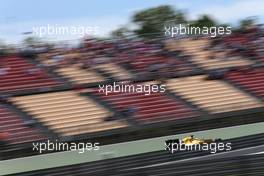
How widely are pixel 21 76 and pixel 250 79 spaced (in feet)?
24.4

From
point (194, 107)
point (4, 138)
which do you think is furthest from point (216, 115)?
point (4, 138)

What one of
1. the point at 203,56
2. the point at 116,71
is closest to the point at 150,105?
the point at 116,71

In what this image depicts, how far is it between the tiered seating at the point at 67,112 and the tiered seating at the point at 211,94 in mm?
2834

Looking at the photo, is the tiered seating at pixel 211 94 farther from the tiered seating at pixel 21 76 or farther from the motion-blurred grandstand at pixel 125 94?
the tiered seating at pixel 21 76

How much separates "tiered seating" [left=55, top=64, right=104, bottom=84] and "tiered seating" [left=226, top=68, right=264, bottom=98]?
4548 millimetres

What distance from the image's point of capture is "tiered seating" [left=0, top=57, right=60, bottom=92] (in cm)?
1441

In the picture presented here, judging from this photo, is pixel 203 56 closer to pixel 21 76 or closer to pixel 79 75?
pixel 79 75

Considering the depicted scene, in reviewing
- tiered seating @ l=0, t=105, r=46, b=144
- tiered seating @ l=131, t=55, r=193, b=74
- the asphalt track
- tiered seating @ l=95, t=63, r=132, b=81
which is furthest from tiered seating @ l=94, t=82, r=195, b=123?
tiered seating @ l=0, t=105, r=46, b=144

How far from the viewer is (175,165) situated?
775 centimetres

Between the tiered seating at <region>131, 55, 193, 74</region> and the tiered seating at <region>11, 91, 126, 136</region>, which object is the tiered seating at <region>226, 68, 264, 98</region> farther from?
the tiered seating at <region>11, 91, 126, 136</region>

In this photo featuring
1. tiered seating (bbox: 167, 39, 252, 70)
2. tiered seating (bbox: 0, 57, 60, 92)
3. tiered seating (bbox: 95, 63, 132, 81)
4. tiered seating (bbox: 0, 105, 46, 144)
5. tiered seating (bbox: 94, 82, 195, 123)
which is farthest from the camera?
tiered seating (bbox: 167, 39, 252, 70)

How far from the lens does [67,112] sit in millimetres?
13867

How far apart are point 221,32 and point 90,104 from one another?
8744mm

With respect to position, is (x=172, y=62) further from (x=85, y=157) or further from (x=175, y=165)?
(x=175, y=165)
